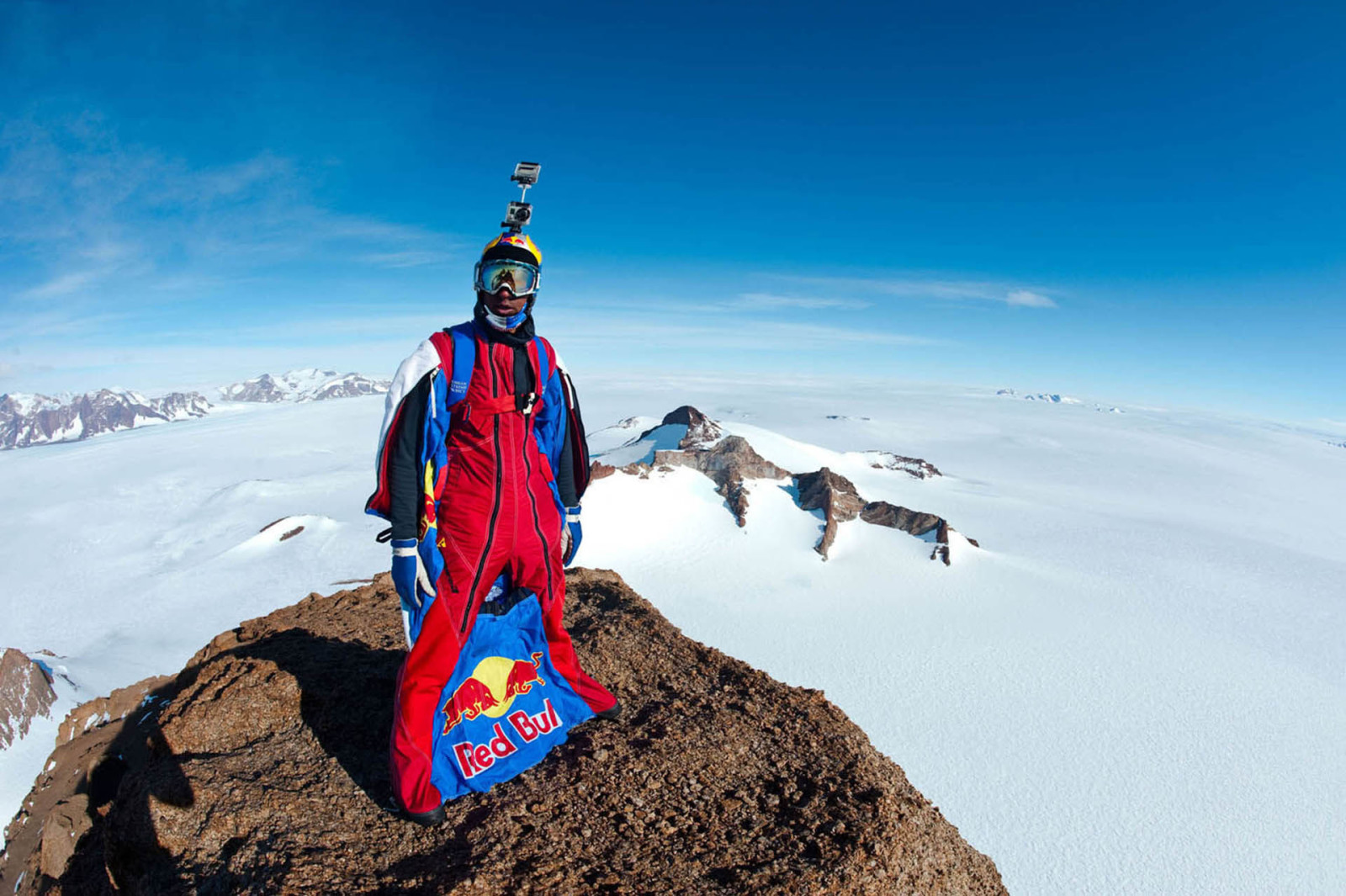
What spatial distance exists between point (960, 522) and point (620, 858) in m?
40.8

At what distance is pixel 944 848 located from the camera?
2785mm

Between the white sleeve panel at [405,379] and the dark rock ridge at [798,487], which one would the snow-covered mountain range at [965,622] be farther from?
the white sleeve panel at [405,379]

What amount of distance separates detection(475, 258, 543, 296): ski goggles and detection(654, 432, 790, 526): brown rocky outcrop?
81.5 ft

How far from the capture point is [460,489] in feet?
10.0

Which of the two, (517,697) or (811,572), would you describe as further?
(811,572)

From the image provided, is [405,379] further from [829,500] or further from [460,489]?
[829,500]

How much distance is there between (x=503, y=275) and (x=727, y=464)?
87.0 ft

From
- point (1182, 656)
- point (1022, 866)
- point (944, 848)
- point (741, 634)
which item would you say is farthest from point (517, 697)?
point (1182, 656)

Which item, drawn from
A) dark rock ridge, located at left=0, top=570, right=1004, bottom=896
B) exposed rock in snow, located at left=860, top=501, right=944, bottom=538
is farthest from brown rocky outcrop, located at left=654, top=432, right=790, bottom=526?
dark rock ridge, located at left=0, top=570, right=1004, bottom=896

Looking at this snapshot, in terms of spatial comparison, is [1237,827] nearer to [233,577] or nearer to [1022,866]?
[1022,866]

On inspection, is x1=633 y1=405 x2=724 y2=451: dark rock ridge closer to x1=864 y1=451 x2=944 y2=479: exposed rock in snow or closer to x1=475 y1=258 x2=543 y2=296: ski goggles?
x1=864 y1=451 x2=944 y2=479: exposed rock in snow

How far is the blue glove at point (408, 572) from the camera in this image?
2.79 m

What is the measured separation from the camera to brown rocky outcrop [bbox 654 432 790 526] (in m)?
28.3

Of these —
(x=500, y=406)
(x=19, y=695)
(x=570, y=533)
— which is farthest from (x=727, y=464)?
(x=500, y=406)
